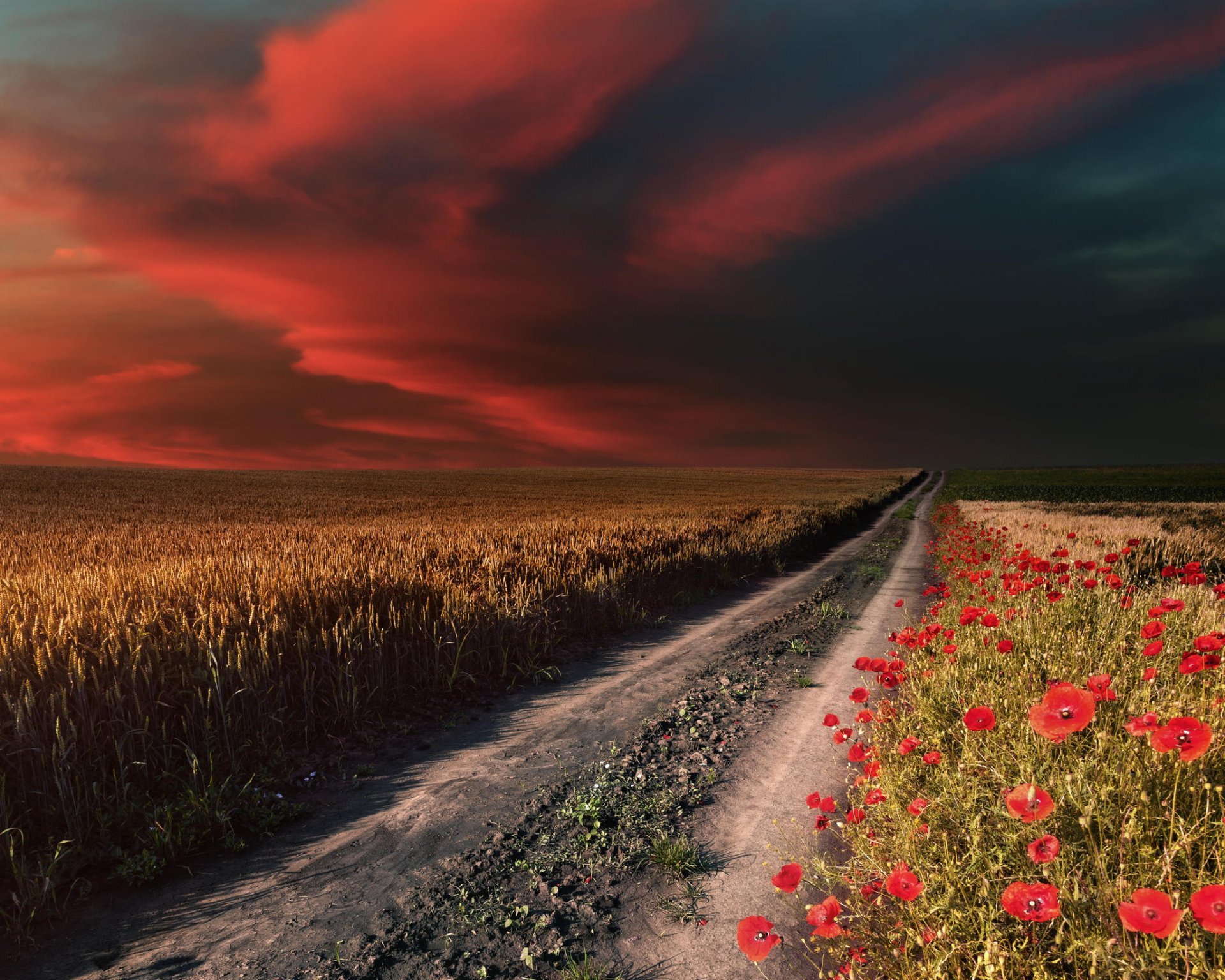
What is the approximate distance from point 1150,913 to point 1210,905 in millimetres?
180

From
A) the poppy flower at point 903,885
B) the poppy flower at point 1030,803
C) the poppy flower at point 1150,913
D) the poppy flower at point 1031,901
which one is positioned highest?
the poppy flower at point 1030,803

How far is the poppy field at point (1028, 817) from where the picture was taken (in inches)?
99.9

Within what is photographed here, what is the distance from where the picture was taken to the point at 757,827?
4.67 m

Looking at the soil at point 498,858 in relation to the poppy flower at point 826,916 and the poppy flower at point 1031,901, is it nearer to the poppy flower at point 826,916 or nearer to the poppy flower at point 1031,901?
the poppy flower at point 826,916

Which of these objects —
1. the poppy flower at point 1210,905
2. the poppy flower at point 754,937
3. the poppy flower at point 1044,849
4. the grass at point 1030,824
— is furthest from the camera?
the grass at point 1030,824

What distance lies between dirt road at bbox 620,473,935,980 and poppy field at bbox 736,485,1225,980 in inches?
4.3

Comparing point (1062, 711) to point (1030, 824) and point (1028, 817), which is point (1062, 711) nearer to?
point (1028, 817)

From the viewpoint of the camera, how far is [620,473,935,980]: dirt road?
3445mm

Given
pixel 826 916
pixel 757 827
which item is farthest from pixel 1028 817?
Result: pixel 757 827

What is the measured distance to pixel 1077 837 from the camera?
316cm

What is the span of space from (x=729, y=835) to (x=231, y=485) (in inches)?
2162

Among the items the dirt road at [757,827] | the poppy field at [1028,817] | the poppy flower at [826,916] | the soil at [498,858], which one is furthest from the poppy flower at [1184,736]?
the soil at [498,858]

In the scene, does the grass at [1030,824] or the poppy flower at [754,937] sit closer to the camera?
the poppy flower at [754,937]

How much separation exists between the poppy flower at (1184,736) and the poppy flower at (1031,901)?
705 mm
